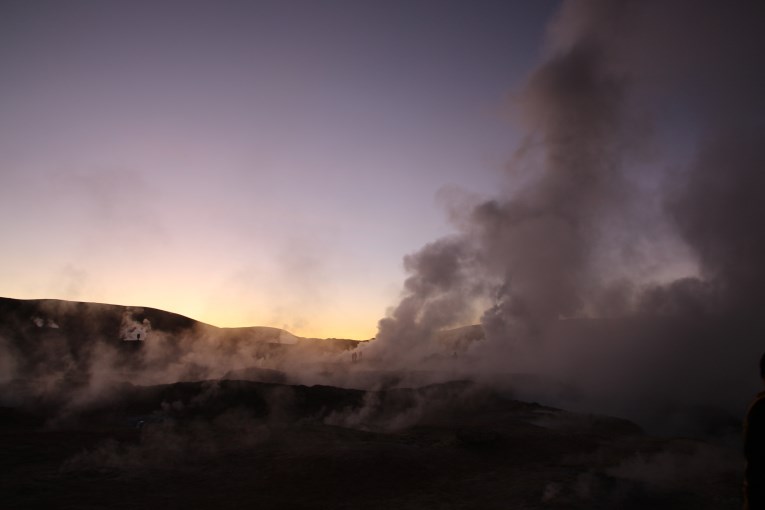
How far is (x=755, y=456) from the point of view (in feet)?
13.1

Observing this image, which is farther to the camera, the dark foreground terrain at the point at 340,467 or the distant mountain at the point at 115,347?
the distant mountain at the point at 115,347

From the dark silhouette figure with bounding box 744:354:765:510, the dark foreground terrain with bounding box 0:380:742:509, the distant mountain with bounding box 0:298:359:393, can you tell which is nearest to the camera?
the dark silhouette figure with bounding box 744:354:765:510

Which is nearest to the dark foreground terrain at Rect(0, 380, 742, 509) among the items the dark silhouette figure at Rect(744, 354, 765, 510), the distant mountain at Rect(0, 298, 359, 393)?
the dark silhouette figure at Rect(744, 354, 765, 510)

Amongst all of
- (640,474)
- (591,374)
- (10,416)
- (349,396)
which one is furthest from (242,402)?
(591,374)

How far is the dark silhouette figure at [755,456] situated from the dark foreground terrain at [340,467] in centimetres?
922

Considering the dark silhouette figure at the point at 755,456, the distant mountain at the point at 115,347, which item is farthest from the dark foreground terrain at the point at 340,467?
the distant mountain at the point at 115,347

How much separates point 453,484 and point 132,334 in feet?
201

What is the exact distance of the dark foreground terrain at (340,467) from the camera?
1252 cm

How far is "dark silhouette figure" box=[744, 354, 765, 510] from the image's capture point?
154 inches

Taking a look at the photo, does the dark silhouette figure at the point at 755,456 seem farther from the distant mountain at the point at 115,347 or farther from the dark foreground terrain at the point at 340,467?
the distant mountain at the point at 115,347

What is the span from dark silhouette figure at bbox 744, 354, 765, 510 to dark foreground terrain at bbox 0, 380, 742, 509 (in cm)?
922

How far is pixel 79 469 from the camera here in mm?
Answer: 14227

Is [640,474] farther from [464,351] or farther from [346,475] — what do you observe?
[464,351]

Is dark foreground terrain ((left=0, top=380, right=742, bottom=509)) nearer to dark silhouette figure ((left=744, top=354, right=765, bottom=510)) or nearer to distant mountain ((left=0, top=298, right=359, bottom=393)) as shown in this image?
dark silhouette figure ((left=744, top=354, right=765, bottom=510))
